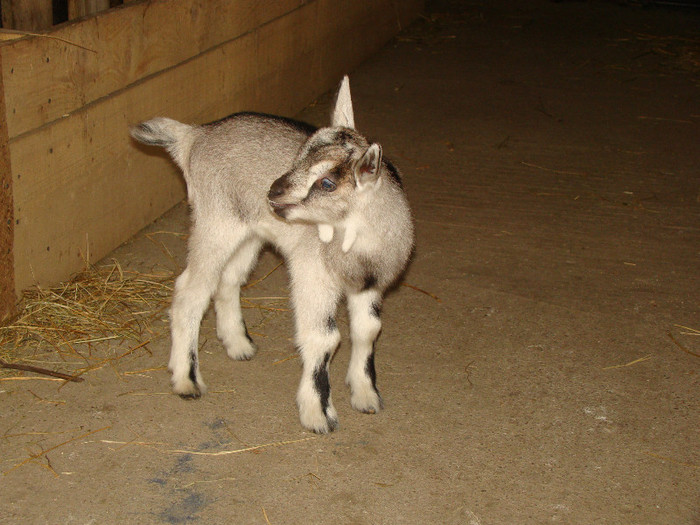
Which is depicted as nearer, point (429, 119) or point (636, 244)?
point (636, 244)

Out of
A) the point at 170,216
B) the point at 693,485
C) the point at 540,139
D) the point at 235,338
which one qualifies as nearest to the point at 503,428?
the point at 693,485

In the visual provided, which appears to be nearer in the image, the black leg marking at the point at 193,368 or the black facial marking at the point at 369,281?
the black facial marking at the point at 369,281

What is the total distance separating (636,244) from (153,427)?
382cm

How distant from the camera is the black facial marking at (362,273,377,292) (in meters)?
4.06

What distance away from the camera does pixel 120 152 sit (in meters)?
5.66

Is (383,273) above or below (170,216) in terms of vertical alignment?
above

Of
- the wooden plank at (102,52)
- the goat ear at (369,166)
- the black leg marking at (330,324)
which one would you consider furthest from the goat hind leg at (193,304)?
the wooden plank at (102,52)

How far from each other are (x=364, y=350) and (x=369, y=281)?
462mm

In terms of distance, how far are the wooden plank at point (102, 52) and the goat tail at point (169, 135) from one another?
27.8 inches

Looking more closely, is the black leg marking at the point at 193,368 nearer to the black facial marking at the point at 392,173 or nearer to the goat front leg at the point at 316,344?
the goat front leg at the point at 316,344

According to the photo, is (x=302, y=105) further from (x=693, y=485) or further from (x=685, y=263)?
(x=693, y=485)

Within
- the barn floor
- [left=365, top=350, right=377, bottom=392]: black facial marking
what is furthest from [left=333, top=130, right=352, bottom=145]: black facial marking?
the barn floor

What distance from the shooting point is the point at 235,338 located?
4.77 metres

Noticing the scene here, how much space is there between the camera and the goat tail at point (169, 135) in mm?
4508
